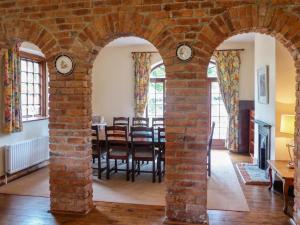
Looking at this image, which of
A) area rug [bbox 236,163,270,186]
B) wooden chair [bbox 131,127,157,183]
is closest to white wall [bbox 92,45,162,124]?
wooden chair [bbox 131,127,157,183]

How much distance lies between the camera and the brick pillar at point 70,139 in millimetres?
→ 3762

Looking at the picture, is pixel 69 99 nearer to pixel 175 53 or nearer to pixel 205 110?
pixel 175 53

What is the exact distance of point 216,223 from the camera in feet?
11.7

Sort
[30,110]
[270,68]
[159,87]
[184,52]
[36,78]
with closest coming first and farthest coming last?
[184,52] < [270,68] < [30,110] < [36,78] < [159,87]

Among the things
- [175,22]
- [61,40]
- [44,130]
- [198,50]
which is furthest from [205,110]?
[44,130]

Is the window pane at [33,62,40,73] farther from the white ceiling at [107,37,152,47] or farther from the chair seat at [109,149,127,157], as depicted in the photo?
the chair seat at [109,149,127,157]

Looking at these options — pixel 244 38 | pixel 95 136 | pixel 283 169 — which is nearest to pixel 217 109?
pixel 244 38

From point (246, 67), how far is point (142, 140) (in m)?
3.79

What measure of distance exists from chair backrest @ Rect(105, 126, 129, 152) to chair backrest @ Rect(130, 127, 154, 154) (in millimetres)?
126

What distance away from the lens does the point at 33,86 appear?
6.50 meters

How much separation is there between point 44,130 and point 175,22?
409 centimetres

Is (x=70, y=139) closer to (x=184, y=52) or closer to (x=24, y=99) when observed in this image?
(x=184, y=52)

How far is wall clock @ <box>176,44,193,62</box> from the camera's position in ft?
11.3

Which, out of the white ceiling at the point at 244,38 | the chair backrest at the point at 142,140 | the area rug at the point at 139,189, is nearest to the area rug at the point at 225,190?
the area rug at the point at 139,189
